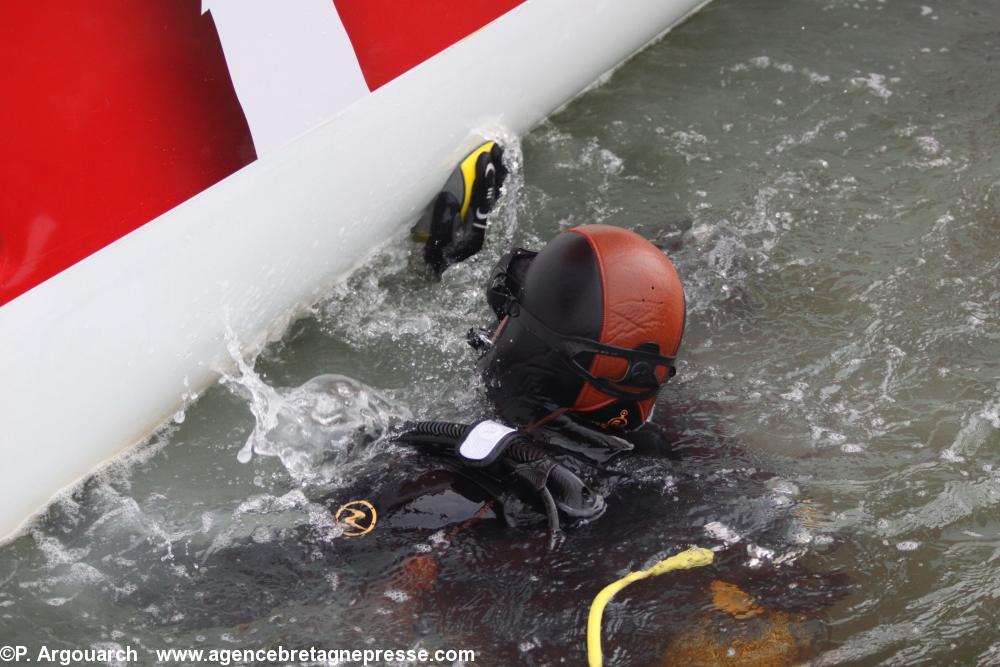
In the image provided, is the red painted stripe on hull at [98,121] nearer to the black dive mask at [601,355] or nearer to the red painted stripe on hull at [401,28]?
the red painted stripe on hull at [401,28]

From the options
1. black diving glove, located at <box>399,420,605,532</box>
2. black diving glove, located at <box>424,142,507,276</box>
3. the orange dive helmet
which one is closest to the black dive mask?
the orange dive helmet

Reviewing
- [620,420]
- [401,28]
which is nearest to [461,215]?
[401,28]

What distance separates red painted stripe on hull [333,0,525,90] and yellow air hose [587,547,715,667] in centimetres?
159

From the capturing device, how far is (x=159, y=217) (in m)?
2.40

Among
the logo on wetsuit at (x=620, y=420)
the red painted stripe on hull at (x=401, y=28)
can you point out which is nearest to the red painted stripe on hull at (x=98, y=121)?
the red painted stripe on hull at (x=401, y=28)

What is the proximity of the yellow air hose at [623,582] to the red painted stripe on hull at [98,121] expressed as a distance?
4.44 ft

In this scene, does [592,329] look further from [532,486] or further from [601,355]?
[532,486]

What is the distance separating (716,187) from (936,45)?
160 cm

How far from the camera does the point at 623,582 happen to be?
2.17 m

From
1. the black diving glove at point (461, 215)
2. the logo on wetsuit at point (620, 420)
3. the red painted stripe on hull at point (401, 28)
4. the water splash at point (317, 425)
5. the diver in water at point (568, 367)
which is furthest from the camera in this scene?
the black diving glove at point (461, 215)

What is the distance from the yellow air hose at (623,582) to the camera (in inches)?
79.3

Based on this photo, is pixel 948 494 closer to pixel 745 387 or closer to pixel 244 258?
pixel 745 387

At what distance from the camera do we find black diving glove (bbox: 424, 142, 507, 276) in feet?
11.1

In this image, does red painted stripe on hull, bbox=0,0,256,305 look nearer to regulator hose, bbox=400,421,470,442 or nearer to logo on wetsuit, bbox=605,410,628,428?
regulator hose, bbox=400,421,470,442
